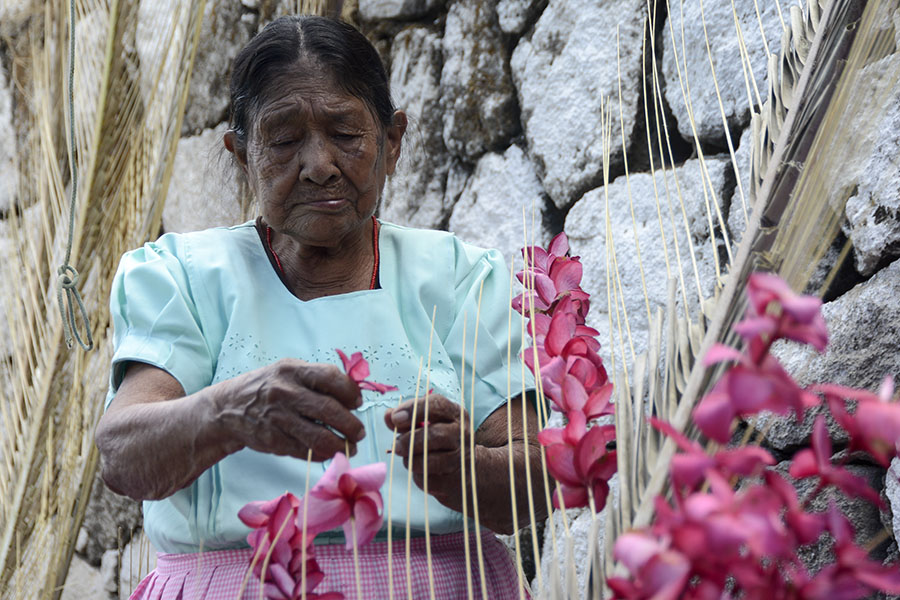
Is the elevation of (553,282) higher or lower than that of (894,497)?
higher

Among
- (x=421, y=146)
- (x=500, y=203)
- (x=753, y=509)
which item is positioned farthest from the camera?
(x=421, y=146)

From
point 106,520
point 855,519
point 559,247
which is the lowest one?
point 106,520

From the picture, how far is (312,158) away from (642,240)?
0.60m

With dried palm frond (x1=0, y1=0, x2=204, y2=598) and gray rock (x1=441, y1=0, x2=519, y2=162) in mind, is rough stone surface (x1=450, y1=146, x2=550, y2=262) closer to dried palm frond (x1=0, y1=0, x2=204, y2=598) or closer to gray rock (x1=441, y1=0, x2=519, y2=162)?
gray rock (x1=441, y1=0, x2=519, y2=162)

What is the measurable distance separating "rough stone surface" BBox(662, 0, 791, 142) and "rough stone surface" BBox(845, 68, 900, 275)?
226 millimetres

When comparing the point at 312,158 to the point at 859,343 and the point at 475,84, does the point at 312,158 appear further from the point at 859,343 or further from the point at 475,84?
the point at 475,84

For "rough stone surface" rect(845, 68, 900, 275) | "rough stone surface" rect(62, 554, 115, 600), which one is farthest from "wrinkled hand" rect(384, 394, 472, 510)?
"rough stone surface" rect(62, 554, 115, 600)

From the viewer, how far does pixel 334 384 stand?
53cm

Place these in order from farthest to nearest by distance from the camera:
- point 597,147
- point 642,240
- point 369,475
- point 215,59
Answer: point 215,59 → point 597,147 → point 642,240 → point 369,475

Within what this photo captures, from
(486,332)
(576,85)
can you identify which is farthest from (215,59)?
(486,332)

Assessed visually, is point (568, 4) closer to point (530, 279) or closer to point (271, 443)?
point (530, 279)

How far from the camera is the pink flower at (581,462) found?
1.40ft

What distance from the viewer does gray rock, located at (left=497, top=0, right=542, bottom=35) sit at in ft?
5.30

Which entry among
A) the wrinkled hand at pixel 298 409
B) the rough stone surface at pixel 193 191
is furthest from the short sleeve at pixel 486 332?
the rough stone surface at pixel 193 191
